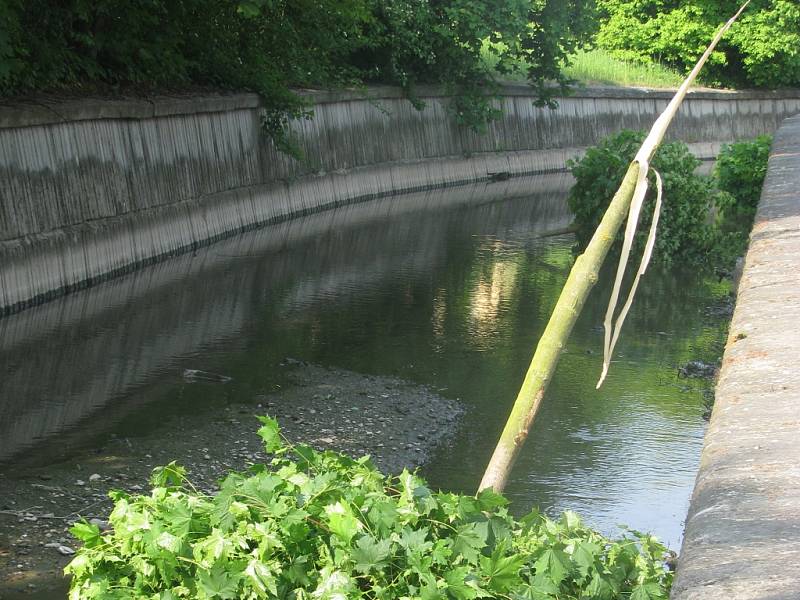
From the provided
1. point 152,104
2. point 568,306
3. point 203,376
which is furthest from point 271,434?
point 152,104

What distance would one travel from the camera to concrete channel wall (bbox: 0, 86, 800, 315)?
1162cm

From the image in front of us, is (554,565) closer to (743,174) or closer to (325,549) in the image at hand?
(325,549)

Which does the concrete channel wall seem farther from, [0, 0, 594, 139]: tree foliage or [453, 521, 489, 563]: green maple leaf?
[453, 521, 489, 563]: green maple leaf

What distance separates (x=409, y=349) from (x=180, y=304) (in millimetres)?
2665

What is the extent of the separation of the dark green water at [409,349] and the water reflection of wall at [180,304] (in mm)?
27

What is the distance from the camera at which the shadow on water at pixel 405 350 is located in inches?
295

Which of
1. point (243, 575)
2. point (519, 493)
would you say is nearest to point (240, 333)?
point (519, 493)

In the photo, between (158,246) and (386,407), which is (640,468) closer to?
(386,407)

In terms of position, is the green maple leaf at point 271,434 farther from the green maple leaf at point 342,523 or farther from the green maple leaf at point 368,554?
the green maple leaf at point 368,554

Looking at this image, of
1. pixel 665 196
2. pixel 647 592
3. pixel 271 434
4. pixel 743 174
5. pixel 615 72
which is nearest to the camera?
pixel 647 592

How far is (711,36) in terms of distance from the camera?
119 ft

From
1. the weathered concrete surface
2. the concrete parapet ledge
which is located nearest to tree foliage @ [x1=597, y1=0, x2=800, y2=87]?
the concrete parapet ledge

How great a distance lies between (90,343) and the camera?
1025 centimetres

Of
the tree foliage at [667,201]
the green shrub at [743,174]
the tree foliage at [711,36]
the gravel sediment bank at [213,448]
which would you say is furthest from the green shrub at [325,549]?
the tree foliage at [711,36]
